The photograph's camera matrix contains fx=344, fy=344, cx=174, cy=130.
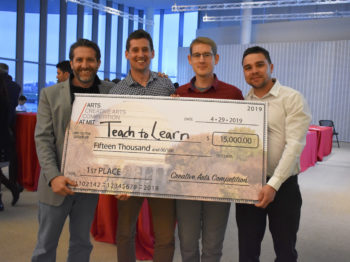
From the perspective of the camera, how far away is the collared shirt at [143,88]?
1874mm

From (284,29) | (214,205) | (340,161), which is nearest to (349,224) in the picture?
(214,205)

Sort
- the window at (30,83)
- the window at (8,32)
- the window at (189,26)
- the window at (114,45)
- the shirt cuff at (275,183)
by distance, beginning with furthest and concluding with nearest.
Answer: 1. the window at (189,26)
2. the window at (114,45)
3. the window at (30,83)
4. the window at (8,32)
5. the shirt cuff at (275,183)

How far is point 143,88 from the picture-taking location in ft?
6.22

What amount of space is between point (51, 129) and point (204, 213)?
0.89 metres

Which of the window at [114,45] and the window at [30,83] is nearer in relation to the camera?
the window at [30,83]

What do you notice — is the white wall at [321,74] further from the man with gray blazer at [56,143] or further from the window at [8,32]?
the man with gray blazer at [56,143]

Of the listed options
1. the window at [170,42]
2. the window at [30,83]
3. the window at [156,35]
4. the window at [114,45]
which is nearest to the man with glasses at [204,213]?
the window at [30,83]

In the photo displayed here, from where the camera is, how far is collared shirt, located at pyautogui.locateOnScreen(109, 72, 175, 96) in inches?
73.8

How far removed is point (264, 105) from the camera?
1.64 meters

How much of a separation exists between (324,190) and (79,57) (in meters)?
4.58

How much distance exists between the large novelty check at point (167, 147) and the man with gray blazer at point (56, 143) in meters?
0.06

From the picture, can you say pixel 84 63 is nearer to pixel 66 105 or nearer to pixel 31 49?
pixel 66 105

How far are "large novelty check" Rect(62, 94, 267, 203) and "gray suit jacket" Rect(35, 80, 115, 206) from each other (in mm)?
55

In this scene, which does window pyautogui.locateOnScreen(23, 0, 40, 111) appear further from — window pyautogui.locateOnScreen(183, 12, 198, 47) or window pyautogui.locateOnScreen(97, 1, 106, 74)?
window pyautogui.locateOnScreen(183, 12, 198, 47)
